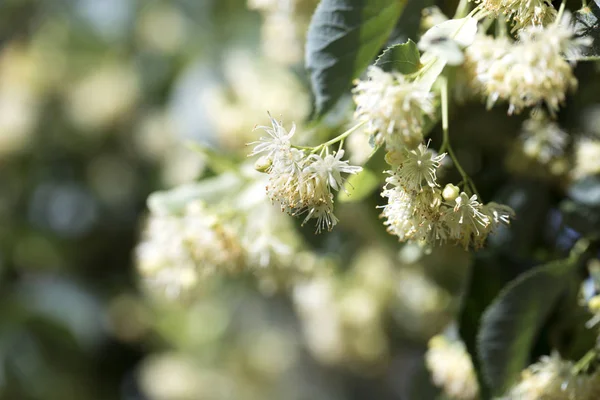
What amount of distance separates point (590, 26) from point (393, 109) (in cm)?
15

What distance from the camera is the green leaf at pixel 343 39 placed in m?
0.47

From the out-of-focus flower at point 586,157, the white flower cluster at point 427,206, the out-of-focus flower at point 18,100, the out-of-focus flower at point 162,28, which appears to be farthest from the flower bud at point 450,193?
the out-of-focus flower at point 18,100

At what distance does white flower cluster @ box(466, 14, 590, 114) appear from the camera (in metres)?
0.38

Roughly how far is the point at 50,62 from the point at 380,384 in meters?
1.15

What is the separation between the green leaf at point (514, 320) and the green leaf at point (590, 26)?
18 centimetres

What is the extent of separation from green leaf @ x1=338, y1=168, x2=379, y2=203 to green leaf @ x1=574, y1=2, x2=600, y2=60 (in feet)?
0.52

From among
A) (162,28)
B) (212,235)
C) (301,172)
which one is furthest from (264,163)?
(162,28)

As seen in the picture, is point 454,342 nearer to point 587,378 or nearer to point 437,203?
point 587,378

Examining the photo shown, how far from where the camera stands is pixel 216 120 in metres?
0.90

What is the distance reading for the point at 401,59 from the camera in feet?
1.33

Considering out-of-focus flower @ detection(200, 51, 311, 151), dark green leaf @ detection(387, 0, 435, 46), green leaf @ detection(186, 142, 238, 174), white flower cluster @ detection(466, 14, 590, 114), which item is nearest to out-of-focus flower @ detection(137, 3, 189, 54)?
out-of-focus flower @ detection(200, 51, 311, 151)

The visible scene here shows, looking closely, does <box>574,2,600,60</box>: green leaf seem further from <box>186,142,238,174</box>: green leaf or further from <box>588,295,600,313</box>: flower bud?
<box>186,142,238,174</box>: green leaf

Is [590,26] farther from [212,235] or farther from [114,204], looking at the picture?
[114,204]

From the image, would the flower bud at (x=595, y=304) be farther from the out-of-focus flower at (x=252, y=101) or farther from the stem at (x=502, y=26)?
the out-of-focus flower at (x=252, y=101)
